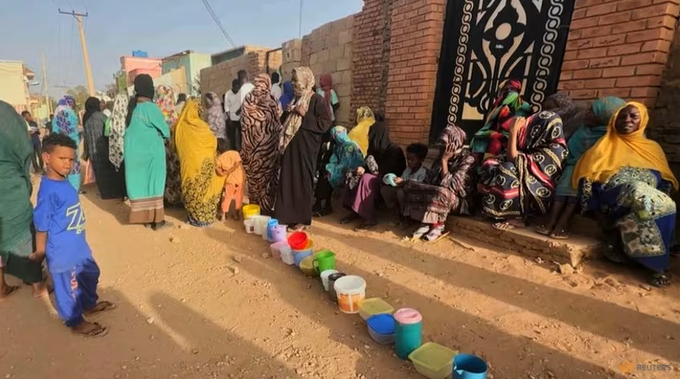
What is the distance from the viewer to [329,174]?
4.67 m

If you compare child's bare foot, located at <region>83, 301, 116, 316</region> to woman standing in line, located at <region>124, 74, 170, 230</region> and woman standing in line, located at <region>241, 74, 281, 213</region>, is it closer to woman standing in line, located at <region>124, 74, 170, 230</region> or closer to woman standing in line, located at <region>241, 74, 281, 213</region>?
woman standing in line, located at <region>124, 74, 170, 230</region>

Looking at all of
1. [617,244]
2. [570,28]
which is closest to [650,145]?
[617,244]

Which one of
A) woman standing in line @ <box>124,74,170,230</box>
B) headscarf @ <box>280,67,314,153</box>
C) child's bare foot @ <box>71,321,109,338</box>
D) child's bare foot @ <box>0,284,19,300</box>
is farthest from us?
woman standing in line @ <box>124,74,170,230</box>

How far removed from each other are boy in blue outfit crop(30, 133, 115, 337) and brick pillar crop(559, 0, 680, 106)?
4.07m

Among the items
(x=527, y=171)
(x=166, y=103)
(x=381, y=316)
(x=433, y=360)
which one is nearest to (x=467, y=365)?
(x=433, y=360)

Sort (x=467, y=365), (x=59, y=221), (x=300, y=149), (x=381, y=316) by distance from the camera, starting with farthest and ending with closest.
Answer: (x=300, y=149), (x=381, y=316), (x=59, y=221), (x=467, y=365)

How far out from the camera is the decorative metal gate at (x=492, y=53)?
3.78m

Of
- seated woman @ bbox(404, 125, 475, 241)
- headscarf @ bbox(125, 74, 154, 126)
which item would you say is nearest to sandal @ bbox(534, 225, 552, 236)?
seated woman @ bbox(404, 125, 475, 241)

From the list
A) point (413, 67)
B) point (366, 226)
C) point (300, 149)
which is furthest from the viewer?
point (413, 67)

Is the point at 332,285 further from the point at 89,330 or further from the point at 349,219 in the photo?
the point at 349,219

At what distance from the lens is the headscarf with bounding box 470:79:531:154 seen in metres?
3.58

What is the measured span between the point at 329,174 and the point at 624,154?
9.65ft

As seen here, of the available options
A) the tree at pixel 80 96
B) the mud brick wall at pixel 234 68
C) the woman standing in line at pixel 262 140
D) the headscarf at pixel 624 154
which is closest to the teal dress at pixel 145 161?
the woman standing in line at pixel 262 140

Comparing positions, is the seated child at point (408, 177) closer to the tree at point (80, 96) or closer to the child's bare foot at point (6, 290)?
the child's bare foot at point (6, 290)
